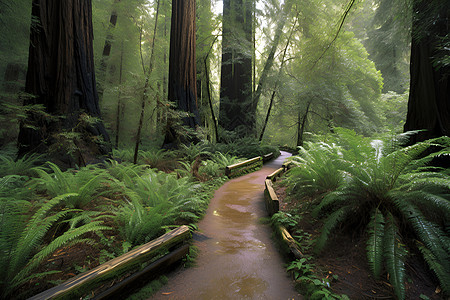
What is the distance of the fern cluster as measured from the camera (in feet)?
5.89

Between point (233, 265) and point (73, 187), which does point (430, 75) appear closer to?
point (233, 265)

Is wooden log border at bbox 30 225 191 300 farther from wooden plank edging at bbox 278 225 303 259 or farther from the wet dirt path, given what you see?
wooden plank edging at bbox 278 225 303 259

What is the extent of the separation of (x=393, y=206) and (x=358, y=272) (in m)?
0.93

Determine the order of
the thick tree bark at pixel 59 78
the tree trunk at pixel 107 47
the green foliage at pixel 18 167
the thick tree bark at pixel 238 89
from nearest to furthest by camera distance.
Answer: the green foliage at pixel 18 167 → the thick tree bark at pixel 59 78 → the tree trunk at pixel 107 47 → the thick tree bark at pixel 238 89

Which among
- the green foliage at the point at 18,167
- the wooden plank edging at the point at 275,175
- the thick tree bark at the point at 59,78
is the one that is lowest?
the wooden plank edging at the point at 275,175

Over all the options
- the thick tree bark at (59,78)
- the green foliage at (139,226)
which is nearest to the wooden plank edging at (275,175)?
the green foliage at (139,226)

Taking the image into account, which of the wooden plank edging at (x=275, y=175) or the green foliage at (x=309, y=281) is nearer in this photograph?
the green foliage at (x=309, y=281)

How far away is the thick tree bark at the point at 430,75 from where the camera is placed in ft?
9.86

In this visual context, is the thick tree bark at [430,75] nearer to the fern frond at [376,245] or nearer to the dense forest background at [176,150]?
the dense forest background at [176,150]

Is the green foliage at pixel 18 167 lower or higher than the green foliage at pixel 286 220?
higher

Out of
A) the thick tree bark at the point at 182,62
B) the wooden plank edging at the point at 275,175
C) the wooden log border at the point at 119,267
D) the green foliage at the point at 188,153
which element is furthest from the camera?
the thick tree bark at the point at 182,62

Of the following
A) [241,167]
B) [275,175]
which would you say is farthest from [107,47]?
[275,175]

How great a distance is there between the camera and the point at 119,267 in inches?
69.6

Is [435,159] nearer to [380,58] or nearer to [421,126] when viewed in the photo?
[421,126]
